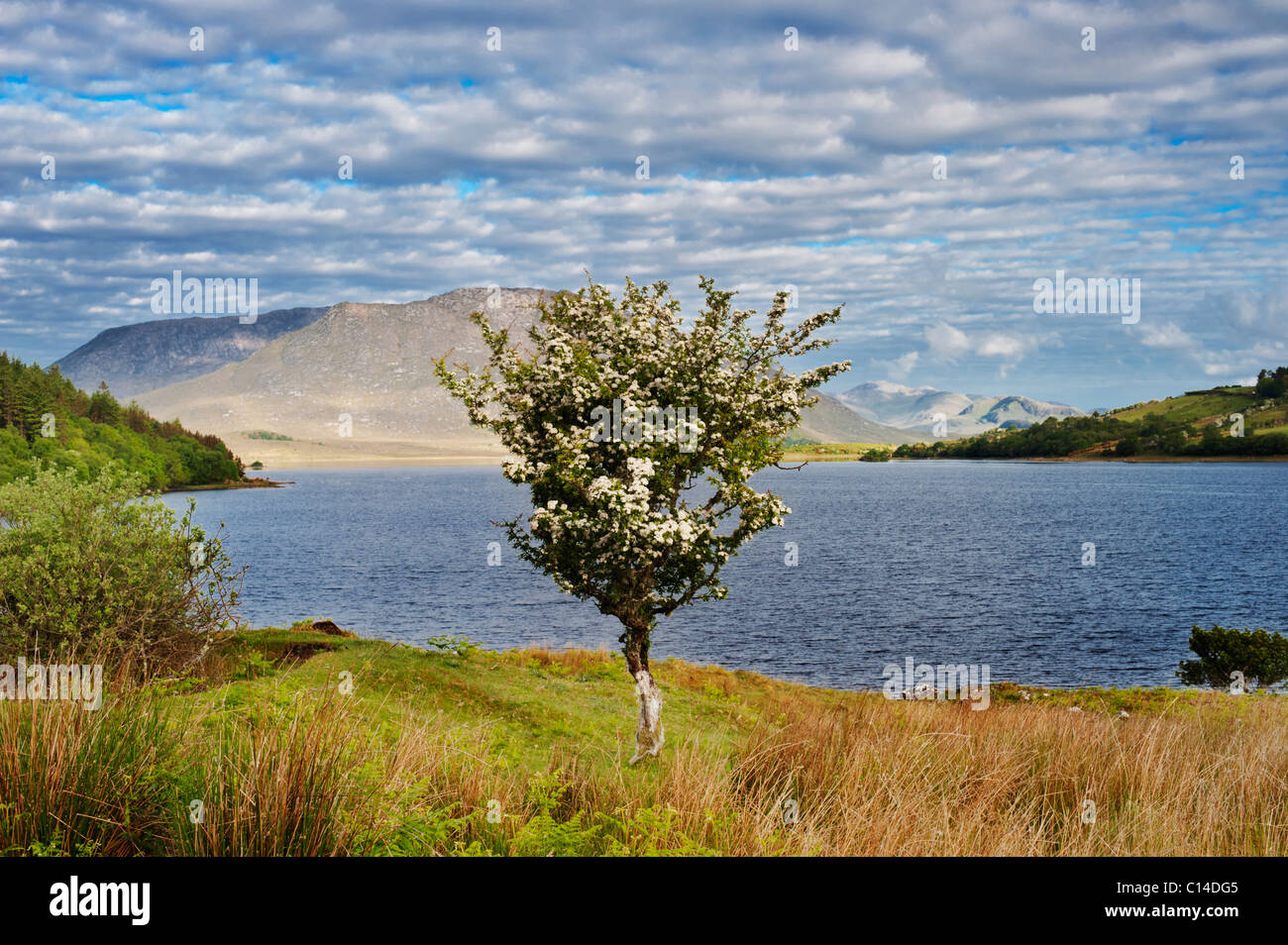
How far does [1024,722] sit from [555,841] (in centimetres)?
834

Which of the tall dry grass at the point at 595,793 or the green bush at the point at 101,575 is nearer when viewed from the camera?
the tall dry grass at the point at 595,793

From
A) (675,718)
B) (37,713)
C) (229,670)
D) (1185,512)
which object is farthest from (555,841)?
(1185,512)

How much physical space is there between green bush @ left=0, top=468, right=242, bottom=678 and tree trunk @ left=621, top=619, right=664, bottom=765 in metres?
8.04

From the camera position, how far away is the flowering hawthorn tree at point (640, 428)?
16750 mm

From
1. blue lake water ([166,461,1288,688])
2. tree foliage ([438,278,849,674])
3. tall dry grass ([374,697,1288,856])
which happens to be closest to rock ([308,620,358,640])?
tree foliage ([438,278,849,674])

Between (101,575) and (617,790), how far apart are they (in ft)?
45.7

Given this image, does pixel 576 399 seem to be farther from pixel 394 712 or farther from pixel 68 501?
pixel 68 501

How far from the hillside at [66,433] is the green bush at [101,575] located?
12367cm

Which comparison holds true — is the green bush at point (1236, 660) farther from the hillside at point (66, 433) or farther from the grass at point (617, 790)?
the hillside at point (66, 433)

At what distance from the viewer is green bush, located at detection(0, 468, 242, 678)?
16016 mm

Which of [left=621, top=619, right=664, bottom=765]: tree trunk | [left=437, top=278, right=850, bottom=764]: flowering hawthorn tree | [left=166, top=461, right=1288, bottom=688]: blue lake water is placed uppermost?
[left=437, top=278, right=850, bottom=764]: flowering hawthorn tree

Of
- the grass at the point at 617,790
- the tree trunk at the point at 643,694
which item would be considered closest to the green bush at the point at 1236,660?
the grass at the point at 617,790

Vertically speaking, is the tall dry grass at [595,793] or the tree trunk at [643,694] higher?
the tall dry grass at [595,793]

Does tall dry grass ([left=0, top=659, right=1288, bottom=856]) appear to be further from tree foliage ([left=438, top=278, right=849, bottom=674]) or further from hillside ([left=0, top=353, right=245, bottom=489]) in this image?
hillside ([left=0, top=353, right=245, bottom=489])
